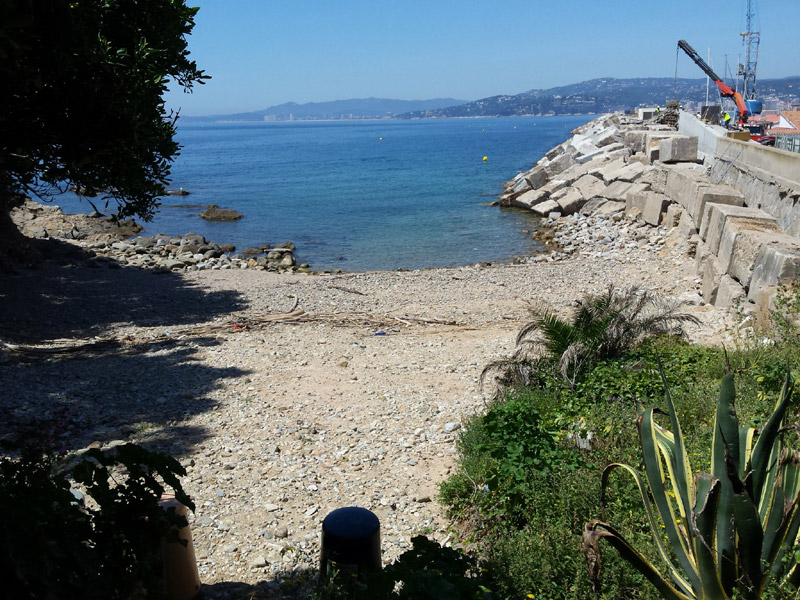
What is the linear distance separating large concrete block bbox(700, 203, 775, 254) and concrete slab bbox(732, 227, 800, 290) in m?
0.82

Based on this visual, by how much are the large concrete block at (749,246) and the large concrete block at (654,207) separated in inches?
306

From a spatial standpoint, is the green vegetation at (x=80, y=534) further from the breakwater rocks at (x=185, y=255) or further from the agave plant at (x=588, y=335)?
the breakwater rocks at (x=185, y=255)

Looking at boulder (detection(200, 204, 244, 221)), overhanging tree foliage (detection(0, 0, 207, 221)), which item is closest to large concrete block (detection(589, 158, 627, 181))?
boulder (detection(200, 204, 244, 221))

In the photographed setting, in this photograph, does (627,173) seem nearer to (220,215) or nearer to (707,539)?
(220,215)

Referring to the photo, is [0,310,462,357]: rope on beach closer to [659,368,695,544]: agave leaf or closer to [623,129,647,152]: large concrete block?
[659,368,695,544]: agave leaf

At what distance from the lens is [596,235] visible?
787 inches

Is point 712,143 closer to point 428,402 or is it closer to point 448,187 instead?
point 428,402

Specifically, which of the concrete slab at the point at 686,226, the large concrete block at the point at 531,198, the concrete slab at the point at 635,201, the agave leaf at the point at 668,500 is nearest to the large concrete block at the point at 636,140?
the large concrete block at the point at 531,198

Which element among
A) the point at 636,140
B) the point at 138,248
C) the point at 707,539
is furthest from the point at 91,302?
the point at 636,140

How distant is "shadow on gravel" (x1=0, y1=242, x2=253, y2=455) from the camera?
21.5ft

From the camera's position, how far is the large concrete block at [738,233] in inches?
381

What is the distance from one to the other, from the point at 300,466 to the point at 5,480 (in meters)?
3.12

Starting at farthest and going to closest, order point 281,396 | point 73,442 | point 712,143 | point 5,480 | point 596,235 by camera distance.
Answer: point 596,235
point 712,143
point 281,396
point 73,442
point 5,480

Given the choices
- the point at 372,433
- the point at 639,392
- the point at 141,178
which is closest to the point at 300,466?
the point at 372,433
